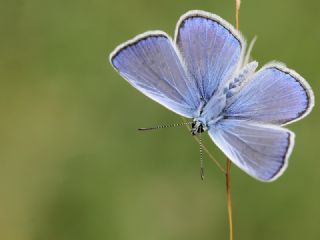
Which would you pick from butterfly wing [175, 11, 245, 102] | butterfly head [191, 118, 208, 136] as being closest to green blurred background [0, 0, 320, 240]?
butterfly wing [175, 11, 245, 102]

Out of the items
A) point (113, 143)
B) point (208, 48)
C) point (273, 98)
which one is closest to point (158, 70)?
point (208, 48)

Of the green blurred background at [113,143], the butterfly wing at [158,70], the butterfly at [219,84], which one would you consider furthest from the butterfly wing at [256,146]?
the green blurred background at [113,143]

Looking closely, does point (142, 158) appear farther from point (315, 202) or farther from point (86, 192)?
point (315, 202)

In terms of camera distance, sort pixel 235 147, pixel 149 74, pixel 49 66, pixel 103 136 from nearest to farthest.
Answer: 1. pixel 235 147
2. pixel 149 74
3. pixel 103 136
4. pixel 49 66

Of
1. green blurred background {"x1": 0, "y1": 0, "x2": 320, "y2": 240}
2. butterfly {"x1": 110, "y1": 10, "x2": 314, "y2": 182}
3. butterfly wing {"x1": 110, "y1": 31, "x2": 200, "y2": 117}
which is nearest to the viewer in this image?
butterfly {"x1": 110, "y1": 10, "x2": 314, "y2": 182}

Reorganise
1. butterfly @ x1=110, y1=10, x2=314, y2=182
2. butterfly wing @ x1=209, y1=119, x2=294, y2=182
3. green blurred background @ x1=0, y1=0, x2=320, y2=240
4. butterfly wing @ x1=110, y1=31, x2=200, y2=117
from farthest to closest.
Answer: green blurred background @ x1=0, y1=0, x2=320, y2=240, butterfly wing @ x1=110, y1=31, x2=200, y2=117, butterfly @ x1=110, y1=10, x2=314, y2=182, butterfly wing @ x1=209, y1=119, x2=294, y2=182

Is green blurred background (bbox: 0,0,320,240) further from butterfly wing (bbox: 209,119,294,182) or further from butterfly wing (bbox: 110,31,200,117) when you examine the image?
butterfly wing (bbox: 209,119,294,182)

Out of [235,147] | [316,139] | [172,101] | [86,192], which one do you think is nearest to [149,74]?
[172,101]

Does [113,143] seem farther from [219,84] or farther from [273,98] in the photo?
[273,98]
